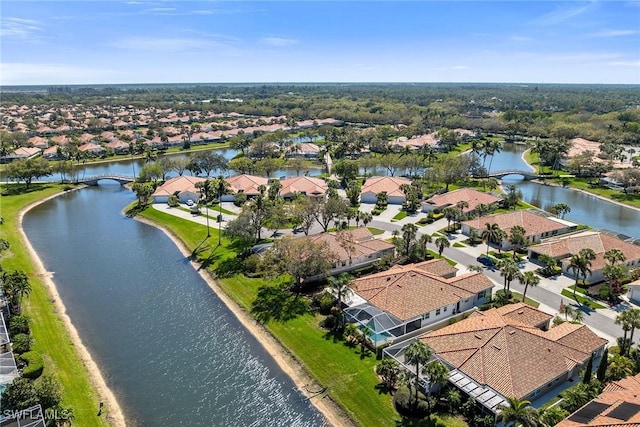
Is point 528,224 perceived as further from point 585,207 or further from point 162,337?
point 162,337

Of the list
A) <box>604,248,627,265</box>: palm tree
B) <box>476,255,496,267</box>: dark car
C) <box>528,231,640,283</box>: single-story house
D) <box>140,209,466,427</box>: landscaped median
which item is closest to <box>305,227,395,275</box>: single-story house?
<box>140,209,466,427</box>: landscaped median

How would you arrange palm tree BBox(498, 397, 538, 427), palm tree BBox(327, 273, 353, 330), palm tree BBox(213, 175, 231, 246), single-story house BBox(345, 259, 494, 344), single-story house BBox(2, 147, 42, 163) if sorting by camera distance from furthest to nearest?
single-story house BBox(2, 147, 42, 163) < palm tree BBox(213, 175, 231, 246) < palm tree BBox(327, 273, 353, 330) < single-story house BBox(345, 259, 494, 344) < palm tree BBox(498, 397, 538, 427)

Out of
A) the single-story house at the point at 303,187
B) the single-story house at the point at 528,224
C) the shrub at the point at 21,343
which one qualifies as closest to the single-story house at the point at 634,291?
the single-story house at the point at 528,224

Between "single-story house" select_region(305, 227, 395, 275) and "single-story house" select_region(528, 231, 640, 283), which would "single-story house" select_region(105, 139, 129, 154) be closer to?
"single-story house" select_region(305, 227, 395, 275)

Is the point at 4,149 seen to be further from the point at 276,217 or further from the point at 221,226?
the point at 276,217

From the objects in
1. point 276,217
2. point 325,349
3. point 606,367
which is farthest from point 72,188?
point 606,367

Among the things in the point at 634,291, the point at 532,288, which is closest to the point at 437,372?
the point at 532,288

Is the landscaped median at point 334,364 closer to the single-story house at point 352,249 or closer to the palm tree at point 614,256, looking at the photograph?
the single-story house at point 352,249
